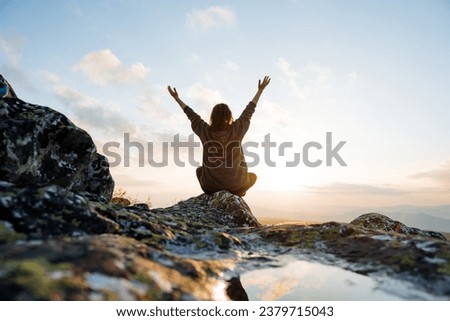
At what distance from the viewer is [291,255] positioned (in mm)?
3375

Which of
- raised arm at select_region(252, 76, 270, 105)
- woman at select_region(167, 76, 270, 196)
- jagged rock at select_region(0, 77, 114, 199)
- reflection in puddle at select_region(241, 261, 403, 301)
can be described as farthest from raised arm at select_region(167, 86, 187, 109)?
reflection in puddle at select_region(241, 261, 403, 301)

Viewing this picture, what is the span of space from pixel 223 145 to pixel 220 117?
3.02 ft

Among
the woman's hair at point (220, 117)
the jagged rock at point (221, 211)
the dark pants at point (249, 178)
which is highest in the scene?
the woman's hair at point (220, 117)

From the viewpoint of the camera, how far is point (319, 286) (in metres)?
2.56

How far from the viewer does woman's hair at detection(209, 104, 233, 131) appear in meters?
9.57

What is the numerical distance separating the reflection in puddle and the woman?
277 inches

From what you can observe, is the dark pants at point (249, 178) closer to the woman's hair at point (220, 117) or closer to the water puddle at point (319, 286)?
the woman's hair at point (220, 117)

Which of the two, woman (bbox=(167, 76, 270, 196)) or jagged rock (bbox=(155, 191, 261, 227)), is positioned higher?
woman (bbox=(167, 76, 270, 196))

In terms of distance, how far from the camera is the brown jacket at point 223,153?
9797mm

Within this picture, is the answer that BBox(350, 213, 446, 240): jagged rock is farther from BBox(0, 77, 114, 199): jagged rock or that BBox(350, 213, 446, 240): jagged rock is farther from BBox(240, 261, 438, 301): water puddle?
BBox(0, 77, 114, 199): jagged rock

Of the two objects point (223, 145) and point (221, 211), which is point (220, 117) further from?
point (221, 211)

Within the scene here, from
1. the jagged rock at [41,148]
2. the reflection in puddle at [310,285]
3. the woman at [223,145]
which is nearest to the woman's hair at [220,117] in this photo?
the woman at [223,145]

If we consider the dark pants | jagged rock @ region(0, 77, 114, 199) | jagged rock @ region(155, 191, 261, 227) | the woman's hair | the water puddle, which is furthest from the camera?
the dark pants
